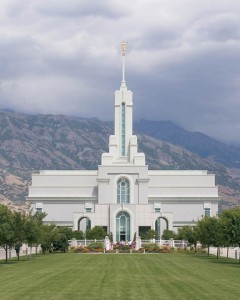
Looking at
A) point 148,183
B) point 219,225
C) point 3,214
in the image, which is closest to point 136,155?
point 148,183

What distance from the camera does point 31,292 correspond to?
31.9 m

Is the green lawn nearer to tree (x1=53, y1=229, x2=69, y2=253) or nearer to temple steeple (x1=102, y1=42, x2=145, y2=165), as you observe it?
tree (x1=53, y1=229, x2=69, y2=253)

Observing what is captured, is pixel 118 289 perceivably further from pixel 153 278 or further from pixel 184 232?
pixel 184 232

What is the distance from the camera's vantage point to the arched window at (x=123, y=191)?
141m

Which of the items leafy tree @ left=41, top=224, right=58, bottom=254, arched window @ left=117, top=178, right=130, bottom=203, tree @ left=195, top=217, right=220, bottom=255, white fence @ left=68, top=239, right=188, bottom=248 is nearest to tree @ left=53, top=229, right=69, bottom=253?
leafy tree @ left=41, top=224, right=58, bottom=254

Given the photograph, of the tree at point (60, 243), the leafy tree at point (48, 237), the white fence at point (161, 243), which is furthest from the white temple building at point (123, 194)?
the leafy tree at point (48, 237)

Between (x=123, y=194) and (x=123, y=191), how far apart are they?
23.7 inches

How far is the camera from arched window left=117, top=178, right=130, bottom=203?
141 metres

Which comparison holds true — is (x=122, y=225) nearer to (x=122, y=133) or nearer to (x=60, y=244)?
(x=122, y=133)

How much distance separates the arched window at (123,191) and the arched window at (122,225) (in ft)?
21.6

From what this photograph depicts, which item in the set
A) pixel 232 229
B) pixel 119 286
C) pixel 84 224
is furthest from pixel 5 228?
pixel 84 224

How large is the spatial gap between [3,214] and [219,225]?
73.1 feet

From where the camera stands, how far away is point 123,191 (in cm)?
14100

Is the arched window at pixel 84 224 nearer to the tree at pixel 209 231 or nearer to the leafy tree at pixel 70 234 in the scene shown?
the leafy tree at pixel 70 234
